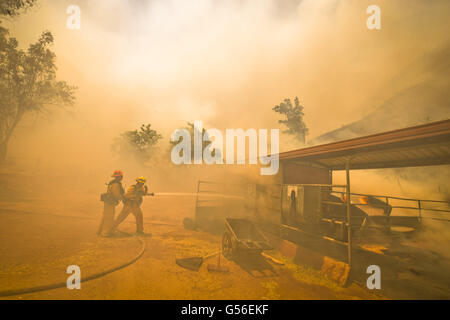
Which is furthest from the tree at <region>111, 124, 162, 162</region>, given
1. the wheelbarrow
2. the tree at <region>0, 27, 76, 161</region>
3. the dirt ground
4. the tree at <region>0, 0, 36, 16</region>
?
the wheelbarrow

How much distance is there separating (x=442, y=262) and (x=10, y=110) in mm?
38037

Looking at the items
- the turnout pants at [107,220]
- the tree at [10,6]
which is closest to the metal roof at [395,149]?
the turnout pants at [107,220]

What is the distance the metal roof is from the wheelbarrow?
309 cm

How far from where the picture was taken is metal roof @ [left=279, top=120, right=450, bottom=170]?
3.75m

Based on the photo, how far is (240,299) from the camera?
3963mm

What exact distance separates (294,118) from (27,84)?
43.8 meters

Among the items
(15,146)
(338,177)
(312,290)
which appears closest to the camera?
(312,290)

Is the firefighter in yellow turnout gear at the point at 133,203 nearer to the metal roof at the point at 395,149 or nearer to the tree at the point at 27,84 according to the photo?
the metal roof at the point at 395,149

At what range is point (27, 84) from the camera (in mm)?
21703

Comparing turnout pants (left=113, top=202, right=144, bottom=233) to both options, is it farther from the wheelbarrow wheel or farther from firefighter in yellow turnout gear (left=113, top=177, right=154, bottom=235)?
the wheelbarrow wheel

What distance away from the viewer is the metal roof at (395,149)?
148 inches
